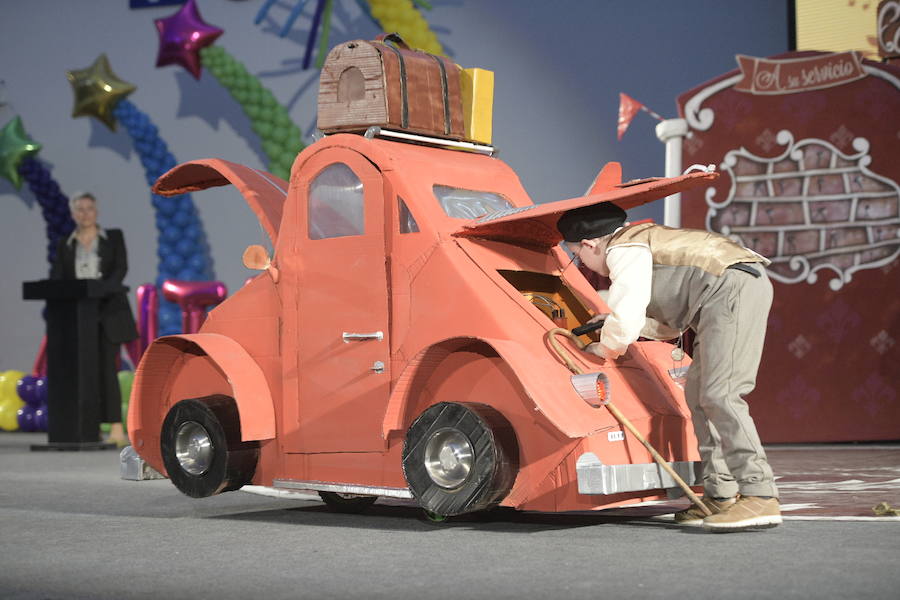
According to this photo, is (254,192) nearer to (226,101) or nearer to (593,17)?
(593,17)

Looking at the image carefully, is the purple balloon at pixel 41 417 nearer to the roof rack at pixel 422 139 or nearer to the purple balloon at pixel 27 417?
the purple balloon at pixel 27 417

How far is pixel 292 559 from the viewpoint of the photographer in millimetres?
3547

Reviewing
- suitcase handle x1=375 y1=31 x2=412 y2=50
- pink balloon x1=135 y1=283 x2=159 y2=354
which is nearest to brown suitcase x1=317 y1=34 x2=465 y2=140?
suitcase handle x1=375 y1=31 x2=412 y2=50

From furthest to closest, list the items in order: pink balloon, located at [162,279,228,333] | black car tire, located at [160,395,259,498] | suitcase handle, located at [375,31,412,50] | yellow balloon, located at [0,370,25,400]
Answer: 1. yellow balloon, located at [0,370,25,400]
2. pink balloon, located at [162,279,228,333]
3. suitcase handle, located at [375,31,412,50]
4. black car tire, located at [160,395,259,498]

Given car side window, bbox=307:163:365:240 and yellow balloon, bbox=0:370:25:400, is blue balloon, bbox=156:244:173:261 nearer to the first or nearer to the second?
yellow balloon, bbox=0:370:25:400

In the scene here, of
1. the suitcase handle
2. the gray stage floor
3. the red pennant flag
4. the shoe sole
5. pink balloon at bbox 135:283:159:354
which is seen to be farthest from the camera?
pink balloon at bbox 135:283:159:354

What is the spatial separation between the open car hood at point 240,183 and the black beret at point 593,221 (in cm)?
130

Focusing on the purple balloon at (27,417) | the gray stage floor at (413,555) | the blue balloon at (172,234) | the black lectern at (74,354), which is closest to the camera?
the gray stage floor at (413,555)

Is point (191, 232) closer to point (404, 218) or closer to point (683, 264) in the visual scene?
point (404, 218)

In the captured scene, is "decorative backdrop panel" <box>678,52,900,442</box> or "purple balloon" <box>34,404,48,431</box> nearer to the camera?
"decorative backdrop panel" <box>678,52,900,442</box>

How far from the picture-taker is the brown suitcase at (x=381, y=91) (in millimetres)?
4641

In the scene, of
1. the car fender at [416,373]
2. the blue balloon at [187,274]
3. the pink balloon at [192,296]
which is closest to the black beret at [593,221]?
the car fender at [416,373]

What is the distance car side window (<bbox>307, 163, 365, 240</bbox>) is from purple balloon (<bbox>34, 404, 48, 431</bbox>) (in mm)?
7413

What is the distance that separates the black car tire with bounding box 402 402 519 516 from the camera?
3.85 m
